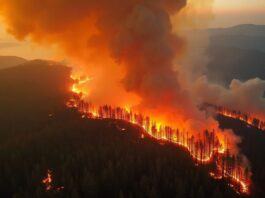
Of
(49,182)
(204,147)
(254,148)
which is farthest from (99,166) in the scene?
(254,148)

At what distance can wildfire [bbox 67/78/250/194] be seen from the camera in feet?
406

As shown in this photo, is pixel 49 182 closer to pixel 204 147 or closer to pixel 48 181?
pixel 48 181

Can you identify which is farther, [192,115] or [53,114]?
[53,114]

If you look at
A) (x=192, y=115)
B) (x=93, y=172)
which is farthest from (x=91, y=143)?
(x=192, y=115)

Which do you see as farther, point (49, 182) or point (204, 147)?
point (204, 147)

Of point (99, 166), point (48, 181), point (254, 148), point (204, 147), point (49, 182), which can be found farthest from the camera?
point (254, 148)

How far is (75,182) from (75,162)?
12938mm

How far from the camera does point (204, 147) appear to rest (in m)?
140

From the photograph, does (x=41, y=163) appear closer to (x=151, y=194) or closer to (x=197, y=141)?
(x=151, y=194)

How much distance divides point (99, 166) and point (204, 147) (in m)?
38.2

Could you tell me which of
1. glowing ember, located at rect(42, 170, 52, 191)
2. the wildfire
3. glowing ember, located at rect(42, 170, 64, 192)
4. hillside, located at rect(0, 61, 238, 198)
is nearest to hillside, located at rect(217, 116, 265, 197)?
the wildfire

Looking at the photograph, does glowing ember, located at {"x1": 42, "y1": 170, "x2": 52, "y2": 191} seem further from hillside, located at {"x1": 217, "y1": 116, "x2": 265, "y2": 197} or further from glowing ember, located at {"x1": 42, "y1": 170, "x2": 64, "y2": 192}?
hillside, located at {"x1": 217, "y1": 116, "x2": 265, "y2": 197}

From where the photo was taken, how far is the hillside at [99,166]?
10556cm

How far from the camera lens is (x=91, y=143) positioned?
141 meters
